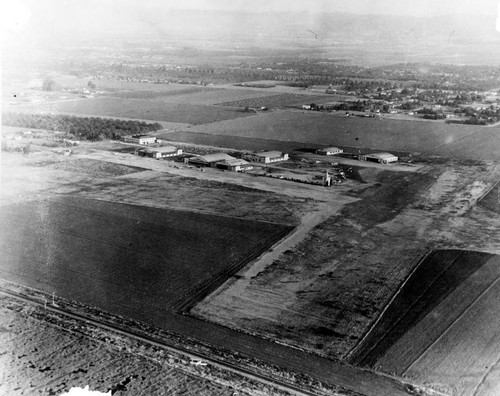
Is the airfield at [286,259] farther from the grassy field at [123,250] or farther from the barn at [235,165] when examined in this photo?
the barn at [235,165]

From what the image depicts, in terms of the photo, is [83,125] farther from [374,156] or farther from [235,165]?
[374,156]

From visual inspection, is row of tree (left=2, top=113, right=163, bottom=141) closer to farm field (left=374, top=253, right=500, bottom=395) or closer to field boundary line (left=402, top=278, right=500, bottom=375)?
field boundary line (left=402, top=278, right=500, bottom=375)

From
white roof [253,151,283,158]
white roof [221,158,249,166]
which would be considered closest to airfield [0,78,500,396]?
white roof [221,158,249,166]

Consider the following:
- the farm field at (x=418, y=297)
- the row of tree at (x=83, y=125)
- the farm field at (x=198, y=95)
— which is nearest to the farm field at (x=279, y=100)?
the farm field at (x=198, y=95)

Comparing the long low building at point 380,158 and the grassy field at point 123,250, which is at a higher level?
the long low building at point 380,158

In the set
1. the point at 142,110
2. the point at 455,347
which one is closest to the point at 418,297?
the point at 455,347

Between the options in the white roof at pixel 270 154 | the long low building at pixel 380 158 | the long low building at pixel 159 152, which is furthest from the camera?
the long low building at pixel 159 152

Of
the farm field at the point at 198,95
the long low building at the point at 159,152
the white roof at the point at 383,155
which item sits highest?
the farm field at the point at 198,95
